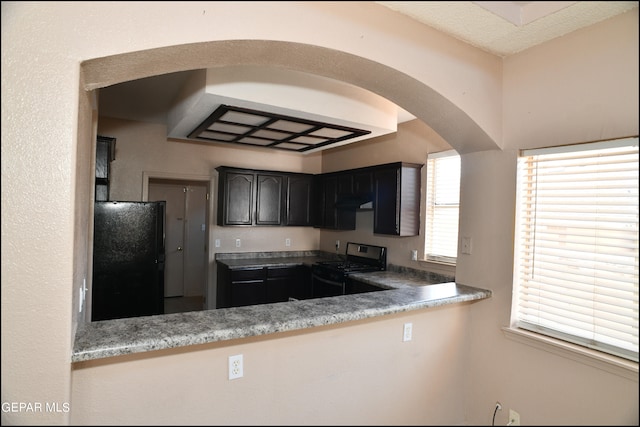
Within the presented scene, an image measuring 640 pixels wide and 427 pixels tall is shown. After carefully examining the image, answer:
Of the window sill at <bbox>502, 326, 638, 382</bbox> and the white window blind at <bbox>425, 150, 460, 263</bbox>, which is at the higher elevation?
the white window blind at <bbox>425, 150, 460, 263</bbox>

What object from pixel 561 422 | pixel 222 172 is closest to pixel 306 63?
pixel 561 422

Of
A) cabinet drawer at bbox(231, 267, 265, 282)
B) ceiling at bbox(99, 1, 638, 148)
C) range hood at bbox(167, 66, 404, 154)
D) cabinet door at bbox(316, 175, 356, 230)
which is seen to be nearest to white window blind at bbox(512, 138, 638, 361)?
ceiling at bbox(99, 1, 638, 148)

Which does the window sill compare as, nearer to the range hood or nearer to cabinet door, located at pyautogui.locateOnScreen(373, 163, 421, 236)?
cabinet door, located at pyautogui.locateOnScreen(373, 163, 421, 236)

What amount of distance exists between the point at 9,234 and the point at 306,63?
118 centimetres

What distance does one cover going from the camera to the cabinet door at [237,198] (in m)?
4.25

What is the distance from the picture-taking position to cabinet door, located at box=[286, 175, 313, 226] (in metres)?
A: 4.70

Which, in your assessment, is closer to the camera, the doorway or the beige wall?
the beige wall

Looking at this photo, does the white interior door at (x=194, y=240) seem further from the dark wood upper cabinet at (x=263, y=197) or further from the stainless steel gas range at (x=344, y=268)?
the stainless steel gas range at (x=344, y=268)

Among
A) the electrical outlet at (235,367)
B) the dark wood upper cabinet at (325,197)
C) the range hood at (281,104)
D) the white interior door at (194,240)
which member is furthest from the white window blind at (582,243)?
the white interior door at (194,240)

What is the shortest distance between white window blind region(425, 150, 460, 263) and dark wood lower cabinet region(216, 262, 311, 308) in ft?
5.28

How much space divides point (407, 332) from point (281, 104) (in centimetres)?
168

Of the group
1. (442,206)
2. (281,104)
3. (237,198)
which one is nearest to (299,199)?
(237,198)

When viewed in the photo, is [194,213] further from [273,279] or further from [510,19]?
[510,19]

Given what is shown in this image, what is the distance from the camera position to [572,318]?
163 cm
